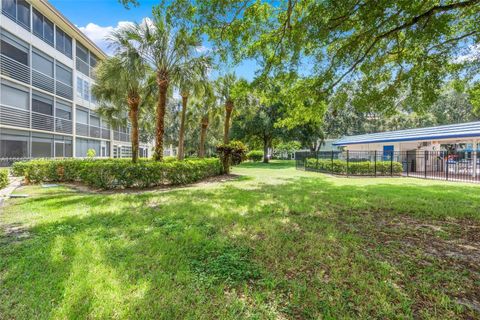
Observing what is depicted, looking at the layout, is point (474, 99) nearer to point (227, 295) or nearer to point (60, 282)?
point (227, 295)

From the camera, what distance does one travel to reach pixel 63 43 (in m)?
19.7

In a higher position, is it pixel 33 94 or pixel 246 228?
pixel 33 94

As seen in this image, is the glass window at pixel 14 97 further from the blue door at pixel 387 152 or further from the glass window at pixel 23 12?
the blue door at pixel 387 152

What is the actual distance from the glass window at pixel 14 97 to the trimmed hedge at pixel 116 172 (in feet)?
14.7

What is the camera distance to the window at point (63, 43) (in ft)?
62.3

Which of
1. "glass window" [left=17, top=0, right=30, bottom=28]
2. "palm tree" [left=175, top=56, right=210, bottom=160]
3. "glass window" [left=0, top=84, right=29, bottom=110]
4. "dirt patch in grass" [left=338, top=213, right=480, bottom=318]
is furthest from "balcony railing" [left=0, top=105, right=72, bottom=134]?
"dirt patch in grass" [left=338, top=213, right=480, bottom=318]

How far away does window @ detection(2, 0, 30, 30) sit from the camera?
14305 mm

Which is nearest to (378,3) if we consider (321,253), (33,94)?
(321,253)

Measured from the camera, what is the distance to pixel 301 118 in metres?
11.3

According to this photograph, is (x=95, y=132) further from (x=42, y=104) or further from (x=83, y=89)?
(x=42, y=104)

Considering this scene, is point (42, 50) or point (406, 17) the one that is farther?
point (42, 50)

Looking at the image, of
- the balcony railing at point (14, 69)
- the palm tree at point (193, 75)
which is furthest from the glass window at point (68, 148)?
the palm tree at point (193, 75)

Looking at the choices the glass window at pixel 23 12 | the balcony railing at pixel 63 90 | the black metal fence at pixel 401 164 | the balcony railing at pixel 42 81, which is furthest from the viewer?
the balcony railing at pixel 63 90

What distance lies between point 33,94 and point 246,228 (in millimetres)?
19229
